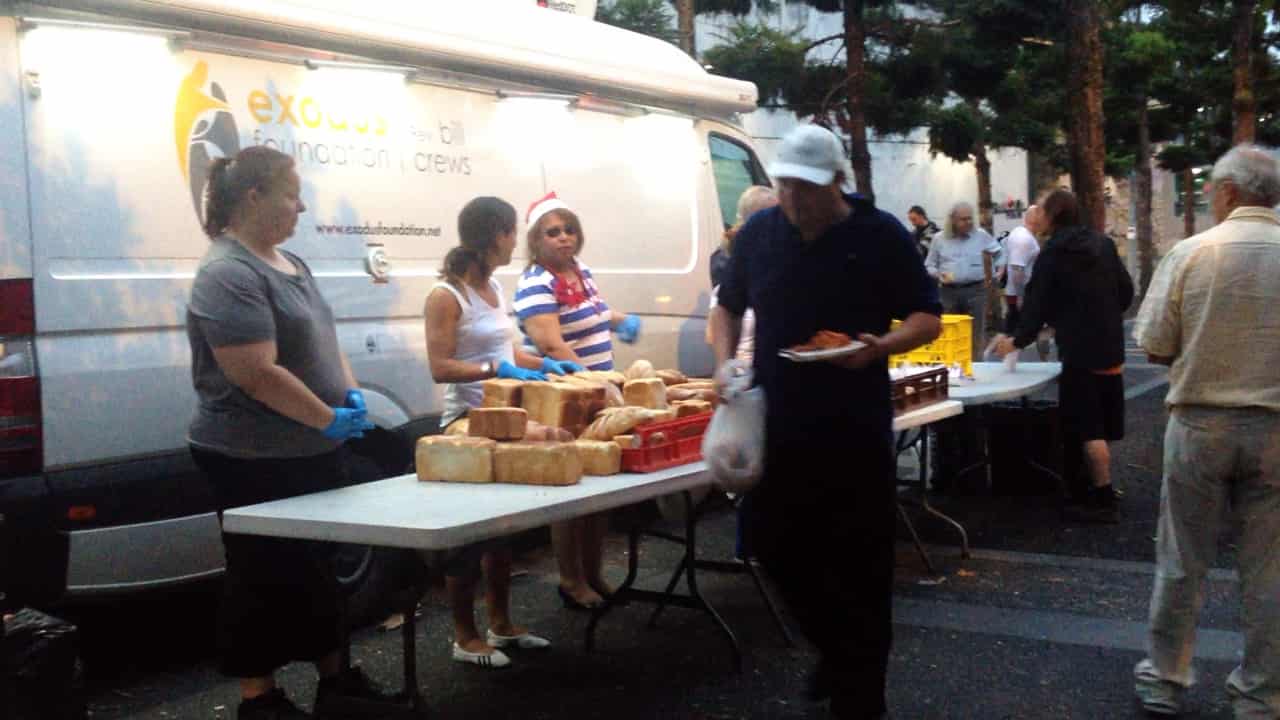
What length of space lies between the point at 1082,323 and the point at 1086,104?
407 inches

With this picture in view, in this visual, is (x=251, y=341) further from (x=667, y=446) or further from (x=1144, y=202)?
(x=1144, y=202)

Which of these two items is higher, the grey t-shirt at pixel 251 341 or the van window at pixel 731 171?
the van window at pixel 731 171

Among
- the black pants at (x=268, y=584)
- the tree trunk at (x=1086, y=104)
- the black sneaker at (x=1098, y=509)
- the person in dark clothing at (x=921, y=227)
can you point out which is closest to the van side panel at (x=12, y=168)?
the black pants at (x=268, y=584)

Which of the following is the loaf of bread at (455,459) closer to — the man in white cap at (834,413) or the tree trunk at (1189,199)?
the man in white cap at (834,413)

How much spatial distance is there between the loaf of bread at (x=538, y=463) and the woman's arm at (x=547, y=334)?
152cm

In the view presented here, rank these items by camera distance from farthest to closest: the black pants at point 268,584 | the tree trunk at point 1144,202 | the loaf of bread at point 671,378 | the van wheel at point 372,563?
1. the tree trunk at point 1144,202
2. the van wheel at point 372,563
3. the loaf of bread at point 671,378
4. the black pants at point 268,584

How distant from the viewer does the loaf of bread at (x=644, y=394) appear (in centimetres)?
528

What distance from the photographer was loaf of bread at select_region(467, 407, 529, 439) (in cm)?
467

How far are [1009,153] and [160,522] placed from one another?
4465 cm

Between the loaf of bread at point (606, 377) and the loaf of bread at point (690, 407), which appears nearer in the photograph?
the loaf of bread at point (690, 407)

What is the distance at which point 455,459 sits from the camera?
464cm

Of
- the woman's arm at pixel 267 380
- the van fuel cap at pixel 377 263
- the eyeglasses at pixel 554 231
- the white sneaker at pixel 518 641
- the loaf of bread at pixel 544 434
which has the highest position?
the eyeglasses at pixel 554 231

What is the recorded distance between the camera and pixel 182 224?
546cm

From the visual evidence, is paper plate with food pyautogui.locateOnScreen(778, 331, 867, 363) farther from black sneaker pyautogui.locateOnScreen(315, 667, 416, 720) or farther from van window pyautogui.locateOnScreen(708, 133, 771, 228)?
van window pyautogui.locateOnScreen(708, 133, 771, 228)
